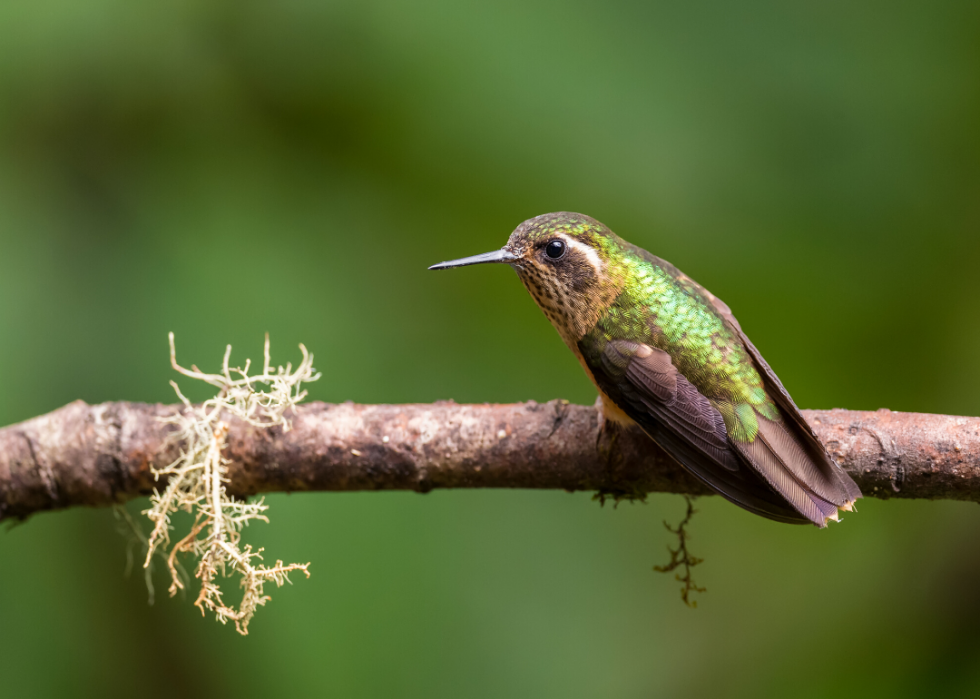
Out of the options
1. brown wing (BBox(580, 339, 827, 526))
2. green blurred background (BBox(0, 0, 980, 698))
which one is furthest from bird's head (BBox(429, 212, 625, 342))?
green blurred background (BBox(0, 0, 980, 698))

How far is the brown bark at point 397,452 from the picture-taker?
1.42 metres

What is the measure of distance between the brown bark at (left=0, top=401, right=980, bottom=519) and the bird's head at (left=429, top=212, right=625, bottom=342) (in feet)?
0.61

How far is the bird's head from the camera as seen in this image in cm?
155

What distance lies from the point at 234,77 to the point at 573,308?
153 cm

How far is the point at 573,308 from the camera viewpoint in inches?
61.3

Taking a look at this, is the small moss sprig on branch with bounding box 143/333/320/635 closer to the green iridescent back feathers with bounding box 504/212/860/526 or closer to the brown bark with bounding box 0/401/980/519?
the brown bark with bounding box 0/401/980/519

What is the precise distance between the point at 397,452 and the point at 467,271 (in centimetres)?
112

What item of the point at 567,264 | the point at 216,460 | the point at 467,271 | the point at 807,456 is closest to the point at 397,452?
the point at 216,460

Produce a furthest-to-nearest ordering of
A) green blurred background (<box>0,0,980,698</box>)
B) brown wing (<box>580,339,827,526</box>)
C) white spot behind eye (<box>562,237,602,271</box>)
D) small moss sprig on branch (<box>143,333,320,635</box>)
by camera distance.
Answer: green blurred background (<box>0,0,980,698</box>) < white spot behind eye (<box>562,237,602,271</box>) < small moss sprig on branch (<box>143,333,320,635</box>) < brown wing (<box>580,339,827,526</box>)

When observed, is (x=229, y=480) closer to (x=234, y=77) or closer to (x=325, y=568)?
(x=325, y=568)

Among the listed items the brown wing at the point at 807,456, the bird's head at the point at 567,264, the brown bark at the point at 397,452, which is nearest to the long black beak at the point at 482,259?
the bird's head at the point at 567,264

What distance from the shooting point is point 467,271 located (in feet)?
8.36

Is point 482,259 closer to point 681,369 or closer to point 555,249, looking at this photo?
point 555,249

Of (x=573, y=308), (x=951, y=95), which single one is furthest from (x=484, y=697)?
(x=951, y=95)
